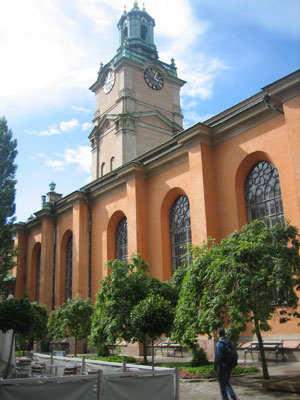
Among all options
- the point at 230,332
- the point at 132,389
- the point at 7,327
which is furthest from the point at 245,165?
the point at 132,389

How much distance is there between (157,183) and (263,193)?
7407 mm

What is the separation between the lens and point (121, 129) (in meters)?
35.7

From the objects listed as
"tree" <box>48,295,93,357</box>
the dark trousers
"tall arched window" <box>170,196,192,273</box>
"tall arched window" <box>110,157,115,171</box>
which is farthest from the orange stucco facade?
the dark trousers

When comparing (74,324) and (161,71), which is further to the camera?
(161,71)

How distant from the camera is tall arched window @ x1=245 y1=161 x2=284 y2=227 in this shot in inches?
689

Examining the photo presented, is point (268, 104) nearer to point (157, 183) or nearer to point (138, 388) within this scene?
point (157, 183)

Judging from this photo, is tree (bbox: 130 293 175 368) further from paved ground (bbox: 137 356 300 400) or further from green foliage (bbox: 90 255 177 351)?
paved ground (bbox: 137 356 300 400)

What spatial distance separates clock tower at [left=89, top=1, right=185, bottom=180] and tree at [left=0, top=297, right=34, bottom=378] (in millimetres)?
20277

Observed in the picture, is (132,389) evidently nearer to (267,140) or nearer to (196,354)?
(196,354)

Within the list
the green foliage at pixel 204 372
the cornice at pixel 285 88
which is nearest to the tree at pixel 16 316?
the green foliage at pixel 204 372

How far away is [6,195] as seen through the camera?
1046 inches

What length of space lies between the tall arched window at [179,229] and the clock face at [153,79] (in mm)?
19478

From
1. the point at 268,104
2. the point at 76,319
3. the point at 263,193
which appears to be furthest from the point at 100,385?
the point at 76,319

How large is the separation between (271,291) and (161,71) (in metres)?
33.4
